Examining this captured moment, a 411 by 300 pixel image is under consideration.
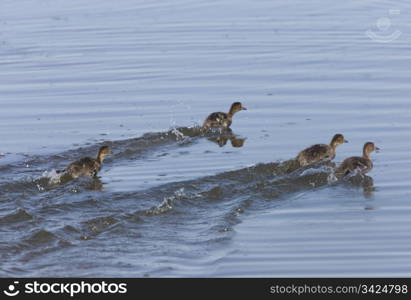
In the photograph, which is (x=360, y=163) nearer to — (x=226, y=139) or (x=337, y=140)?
(x=337, y=140)

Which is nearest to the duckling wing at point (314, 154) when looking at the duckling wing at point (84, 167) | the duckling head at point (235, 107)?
the duckling head at point (235, 107)

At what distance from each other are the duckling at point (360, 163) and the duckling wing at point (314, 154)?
0.31 meters

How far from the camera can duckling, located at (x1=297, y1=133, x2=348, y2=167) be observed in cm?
1449

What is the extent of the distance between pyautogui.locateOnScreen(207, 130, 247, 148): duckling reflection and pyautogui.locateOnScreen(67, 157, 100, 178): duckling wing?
240 cm

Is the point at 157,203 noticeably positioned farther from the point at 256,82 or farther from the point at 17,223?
the point at 256,82

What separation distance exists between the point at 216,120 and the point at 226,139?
0.34m

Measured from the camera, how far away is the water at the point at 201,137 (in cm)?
1147

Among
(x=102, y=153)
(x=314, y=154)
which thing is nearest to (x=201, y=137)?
(x=102, y=153)

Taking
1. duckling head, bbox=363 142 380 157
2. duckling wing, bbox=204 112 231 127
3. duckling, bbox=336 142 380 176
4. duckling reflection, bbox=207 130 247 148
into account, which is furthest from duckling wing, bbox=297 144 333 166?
duckling wing, bbox=204 112 231 127

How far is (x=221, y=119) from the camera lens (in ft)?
54.3

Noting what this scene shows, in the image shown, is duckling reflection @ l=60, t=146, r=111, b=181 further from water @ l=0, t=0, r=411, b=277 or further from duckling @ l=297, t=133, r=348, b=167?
duckling @ l=297, t=133, r=348, b=167

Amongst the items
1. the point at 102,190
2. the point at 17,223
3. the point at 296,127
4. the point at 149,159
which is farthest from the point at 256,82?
the point at 17,223

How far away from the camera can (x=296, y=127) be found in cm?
1645

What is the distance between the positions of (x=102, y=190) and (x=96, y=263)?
8.64 feet
